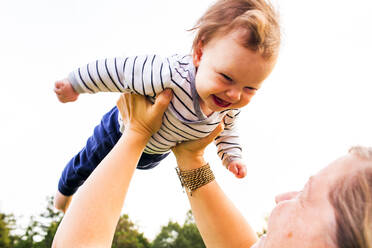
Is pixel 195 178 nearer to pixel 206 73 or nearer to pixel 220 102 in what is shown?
pixel 220 102

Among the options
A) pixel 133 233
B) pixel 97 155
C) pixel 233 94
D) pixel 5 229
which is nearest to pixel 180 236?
pixel 133 233

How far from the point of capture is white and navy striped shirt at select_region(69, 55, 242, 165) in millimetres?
2338

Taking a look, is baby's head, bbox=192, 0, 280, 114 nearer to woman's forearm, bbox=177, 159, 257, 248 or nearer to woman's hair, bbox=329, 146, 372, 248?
woman's forearm, bbox=177, 159, 257, 248

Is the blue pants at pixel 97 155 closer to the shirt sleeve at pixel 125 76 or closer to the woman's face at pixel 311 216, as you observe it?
the shirt sleeve at pixel 125 76

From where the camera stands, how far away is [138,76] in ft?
7.70

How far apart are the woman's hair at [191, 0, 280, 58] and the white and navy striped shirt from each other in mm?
262

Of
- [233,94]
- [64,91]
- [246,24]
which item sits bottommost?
[233,94]

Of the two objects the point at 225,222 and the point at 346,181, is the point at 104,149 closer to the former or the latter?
the point at 225,222

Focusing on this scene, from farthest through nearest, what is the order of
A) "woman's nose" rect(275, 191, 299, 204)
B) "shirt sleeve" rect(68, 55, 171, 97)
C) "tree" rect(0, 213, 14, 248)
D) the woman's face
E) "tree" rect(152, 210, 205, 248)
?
"tree" rect(152, 210, 205, 248), "tree" rect(0, 213, 14, 248), "shirt sleeve" rect(68, 55, 171, 97), "woman's nose" rect(275, 191, 299, 204), the woman's face

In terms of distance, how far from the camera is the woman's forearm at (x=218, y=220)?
2.23 meters

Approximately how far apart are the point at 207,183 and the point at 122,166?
2.48 ft

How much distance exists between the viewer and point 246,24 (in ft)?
7.07

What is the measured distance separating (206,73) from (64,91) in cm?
109

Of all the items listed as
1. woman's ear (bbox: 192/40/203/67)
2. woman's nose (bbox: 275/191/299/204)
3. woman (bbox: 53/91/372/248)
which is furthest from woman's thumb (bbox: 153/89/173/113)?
woman's nose (bbox: 275/191/299/204)
